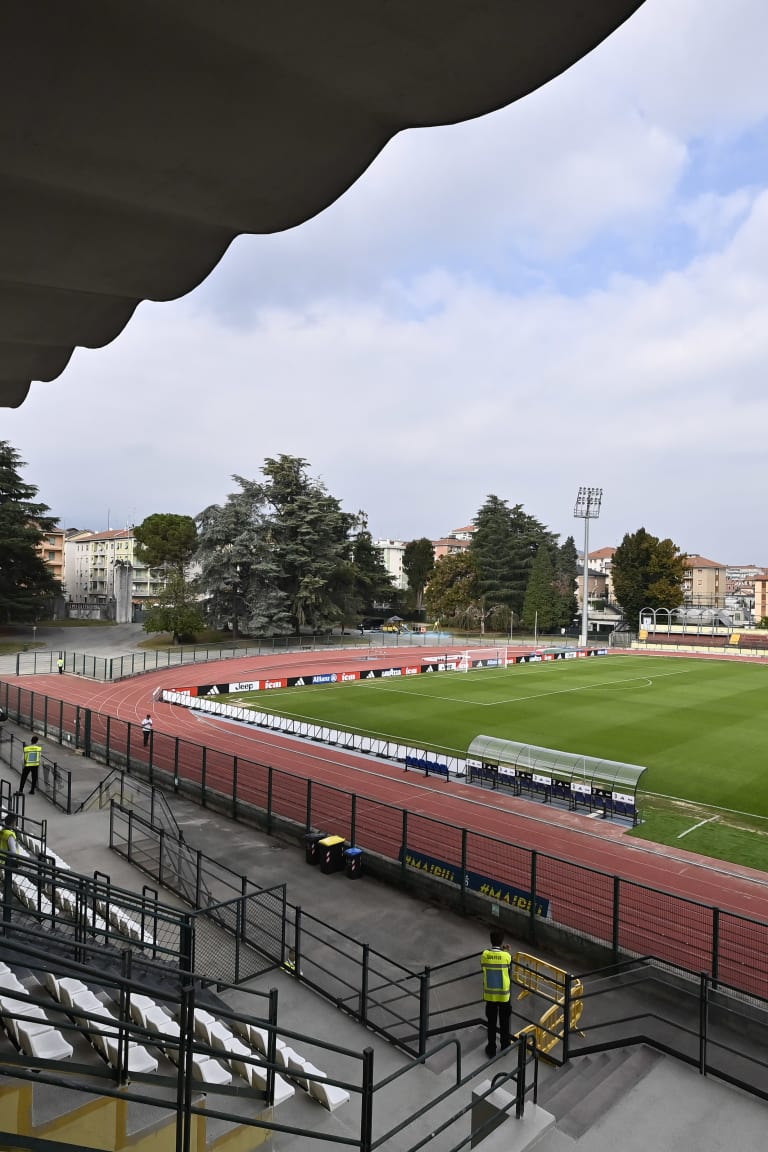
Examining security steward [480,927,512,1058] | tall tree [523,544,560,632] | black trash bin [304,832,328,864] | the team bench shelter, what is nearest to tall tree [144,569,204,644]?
the team bench shelter

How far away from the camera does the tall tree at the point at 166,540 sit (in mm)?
77438

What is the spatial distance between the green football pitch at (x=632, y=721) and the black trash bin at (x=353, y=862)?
8027mm

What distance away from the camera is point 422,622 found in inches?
4176

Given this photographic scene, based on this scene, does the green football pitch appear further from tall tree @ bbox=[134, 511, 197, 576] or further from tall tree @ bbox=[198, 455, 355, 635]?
tall tree @ bbox=[134, 511, 197, 576]

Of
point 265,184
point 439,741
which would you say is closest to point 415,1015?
point 265,184

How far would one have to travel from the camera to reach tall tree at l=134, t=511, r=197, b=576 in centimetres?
7744

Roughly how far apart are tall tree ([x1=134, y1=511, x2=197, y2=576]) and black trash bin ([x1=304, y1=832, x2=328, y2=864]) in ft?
213

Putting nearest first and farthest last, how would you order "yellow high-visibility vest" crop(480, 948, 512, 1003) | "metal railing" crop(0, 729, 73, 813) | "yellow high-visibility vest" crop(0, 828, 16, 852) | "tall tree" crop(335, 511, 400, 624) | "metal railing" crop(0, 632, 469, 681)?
1. "yellow high-visibility vest" crop(480, 948, 512, 1003)
2. "yellow high-visibility vest" crop(0, 828, 16, 852)
3. "metal railing" crop(0, 729, 73, 813)
4. "metal railing" crop(0, 632, 469, 681)
5. "tall tree" crop(335, 511, 400, 624)

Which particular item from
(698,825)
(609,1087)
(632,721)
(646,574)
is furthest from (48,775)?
(646,574)

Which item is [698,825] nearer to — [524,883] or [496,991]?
[524,883]

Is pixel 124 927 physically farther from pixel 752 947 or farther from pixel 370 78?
pixel 370 78

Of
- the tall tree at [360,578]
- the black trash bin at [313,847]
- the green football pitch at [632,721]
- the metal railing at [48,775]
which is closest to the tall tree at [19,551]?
the tall tree at [360,578]

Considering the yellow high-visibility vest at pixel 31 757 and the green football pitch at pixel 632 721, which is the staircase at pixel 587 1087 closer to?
the green football pitch at pixel 632 721

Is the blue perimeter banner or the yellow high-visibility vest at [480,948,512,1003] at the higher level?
the yellow high-visibility vest at [480,948,512,1003]
